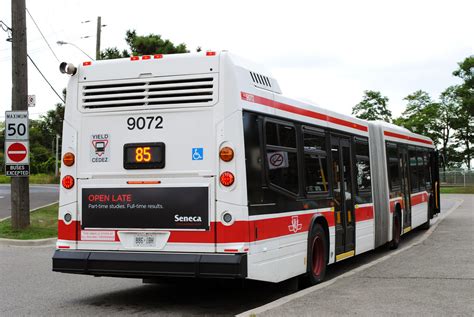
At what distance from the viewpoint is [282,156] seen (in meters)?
8.71

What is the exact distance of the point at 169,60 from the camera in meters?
8.18

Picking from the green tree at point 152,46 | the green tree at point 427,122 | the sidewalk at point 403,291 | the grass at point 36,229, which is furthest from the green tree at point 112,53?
the green tree at point 427,122

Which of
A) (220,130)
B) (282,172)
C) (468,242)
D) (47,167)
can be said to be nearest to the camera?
(220,130)

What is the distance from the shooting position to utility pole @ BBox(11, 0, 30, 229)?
16.8 metres

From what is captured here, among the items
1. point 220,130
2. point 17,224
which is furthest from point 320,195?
point 17,224

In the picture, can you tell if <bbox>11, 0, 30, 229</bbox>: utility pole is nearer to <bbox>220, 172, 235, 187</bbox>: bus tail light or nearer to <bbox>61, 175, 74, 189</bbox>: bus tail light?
<bbox>61, 175, 74, 189</bbox>: bus tail light

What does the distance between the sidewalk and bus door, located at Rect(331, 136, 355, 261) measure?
2.01 feet

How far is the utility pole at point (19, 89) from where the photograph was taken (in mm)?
16766

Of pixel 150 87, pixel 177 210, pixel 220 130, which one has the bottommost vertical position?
pixel 177 210

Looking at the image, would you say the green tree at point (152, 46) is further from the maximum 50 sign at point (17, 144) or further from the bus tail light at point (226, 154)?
the bus tail light at point (226, 154)

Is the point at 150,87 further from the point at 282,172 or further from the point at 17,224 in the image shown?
the point at 17,224

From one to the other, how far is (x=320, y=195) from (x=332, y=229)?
0.82 meters

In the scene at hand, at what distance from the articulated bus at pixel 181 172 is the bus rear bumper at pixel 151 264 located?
0.04 feet

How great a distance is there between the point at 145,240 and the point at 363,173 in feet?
19.8
